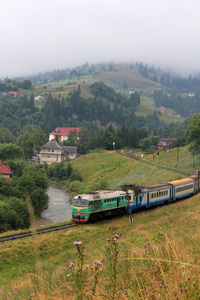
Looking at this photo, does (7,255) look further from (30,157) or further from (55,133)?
(55,133)

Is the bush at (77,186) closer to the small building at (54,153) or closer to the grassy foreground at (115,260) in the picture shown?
the grassy foreground at (115,260)

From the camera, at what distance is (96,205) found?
101 ft

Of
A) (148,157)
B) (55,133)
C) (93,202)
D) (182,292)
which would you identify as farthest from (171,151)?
(55,133)

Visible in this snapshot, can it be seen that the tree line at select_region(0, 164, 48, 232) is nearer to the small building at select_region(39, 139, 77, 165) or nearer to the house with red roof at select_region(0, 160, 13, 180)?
the house with red roof at select_region(0, 160, 13, 180)

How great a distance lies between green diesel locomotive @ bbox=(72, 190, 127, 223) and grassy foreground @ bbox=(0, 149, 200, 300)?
1026 mm

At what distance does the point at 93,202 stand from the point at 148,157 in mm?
54314

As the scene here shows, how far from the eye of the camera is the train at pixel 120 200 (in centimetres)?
3045

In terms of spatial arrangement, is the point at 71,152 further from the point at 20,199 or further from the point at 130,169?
the point at 20,199

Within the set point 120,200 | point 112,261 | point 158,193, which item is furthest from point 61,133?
point 112,261

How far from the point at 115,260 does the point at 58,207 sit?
54.2 metres

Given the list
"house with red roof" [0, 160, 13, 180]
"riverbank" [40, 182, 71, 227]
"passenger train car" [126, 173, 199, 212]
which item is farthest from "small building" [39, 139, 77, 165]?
"passenger train car" [126, 173, 199, 212]

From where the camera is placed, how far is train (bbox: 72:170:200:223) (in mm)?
30453

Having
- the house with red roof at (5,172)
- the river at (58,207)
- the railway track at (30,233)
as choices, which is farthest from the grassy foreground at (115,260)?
the house with red roof at (5,172)

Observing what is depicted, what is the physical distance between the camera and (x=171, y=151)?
83.5 metres
